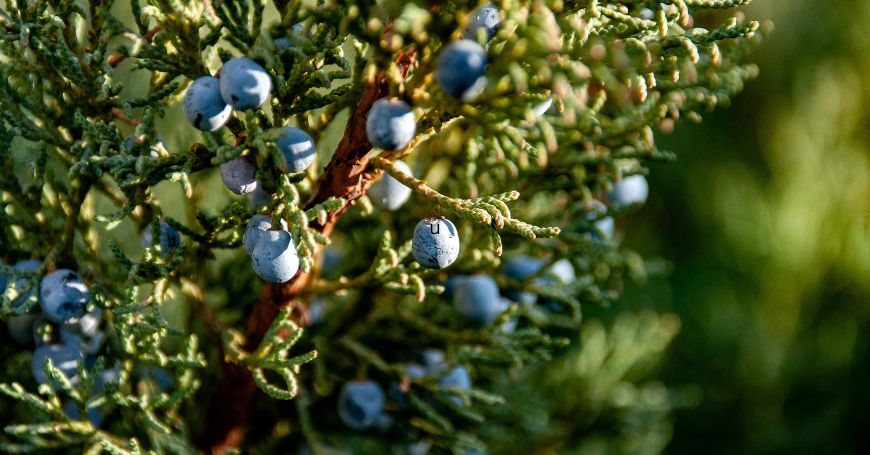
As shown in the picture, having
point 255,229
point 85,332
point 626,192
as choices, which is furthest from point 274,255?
point 626,192

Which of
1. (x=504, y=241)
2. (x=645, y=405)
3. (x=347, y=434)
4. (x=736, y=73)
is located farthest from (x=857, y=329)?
(x=347, y=434)

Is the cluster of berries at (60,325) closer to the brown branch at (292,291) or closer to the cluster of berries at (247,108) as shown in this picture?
the brown branch at (292,291)

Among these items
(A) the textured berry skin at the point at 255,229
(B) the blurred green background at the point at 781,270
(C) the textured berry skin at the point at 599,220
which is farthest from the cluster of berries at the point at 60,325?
(B) the blurred green background at the point at 781,270

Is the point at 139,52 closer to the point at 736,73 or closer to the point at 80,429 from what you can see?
the point at 80,429

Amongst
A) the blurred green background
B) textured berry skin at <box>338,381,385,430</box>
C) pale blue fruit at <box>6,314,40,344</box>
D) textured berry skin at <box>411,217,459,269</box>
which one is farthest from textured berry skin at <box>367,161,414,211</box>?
the blurred green background

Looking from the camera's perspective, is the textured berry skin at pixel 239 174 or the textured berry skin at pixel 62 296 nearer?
the textured berry skin at pixel 239 174

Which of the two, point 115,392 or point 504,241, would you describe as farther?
point 504,241

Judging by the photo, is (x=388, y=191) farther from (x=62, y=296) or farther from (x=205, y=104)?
(x=62, y=296)
